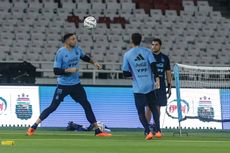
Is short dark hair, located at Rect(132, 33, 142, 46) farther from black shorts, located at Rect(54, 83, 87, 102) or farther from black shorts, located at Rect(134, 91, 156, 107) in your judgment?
black shorts, located at Rect(54, 83, 87, 102)

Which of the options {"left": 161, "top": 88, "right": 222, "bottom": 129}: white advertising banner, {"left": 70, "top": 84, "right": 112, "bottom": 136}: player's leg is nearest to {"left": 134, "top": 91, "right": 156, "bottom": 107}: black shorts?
{"left": 70, "top": 84, "right": 112, "bottom": 136}: player's leg

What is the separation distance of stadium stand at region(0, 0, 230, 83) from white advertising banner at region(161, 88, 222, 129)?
8718 mm

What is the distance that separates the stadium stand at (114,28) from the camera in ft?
95.3

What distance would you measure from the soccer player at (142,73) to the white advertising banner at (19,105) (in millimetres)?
4409

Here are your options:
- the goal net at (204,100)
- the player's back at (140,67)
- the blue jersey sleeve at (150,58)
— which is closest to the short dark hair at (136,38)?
the player's back at (140,67)

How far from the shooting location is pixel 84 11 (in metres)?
32.7

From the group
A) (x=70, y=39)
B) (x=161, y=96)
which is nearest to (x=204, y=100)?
(x=161, y=96)

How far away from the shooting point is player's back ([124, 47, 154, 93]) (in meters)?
13.7

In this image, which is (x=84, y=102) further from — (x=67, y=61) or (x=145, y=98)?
(x=145, y=98)

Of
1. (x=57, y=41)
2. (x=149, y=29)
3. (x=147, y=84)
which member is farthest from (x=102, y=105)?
(x=149, y=29)

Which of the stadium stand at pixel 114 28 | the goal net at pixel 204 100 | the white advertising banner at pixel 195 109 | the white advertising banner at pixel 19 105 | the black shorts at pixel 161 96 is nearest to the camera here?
the black shorts at pixel 161 96

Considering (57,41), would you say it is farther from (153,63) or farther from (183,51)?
(153,63)

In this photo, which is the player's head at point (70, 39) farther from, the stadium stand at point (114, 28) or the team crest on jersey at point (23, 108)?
the stadium stand at point (114, 28)

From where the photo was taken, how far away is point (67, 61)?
14086 mm
